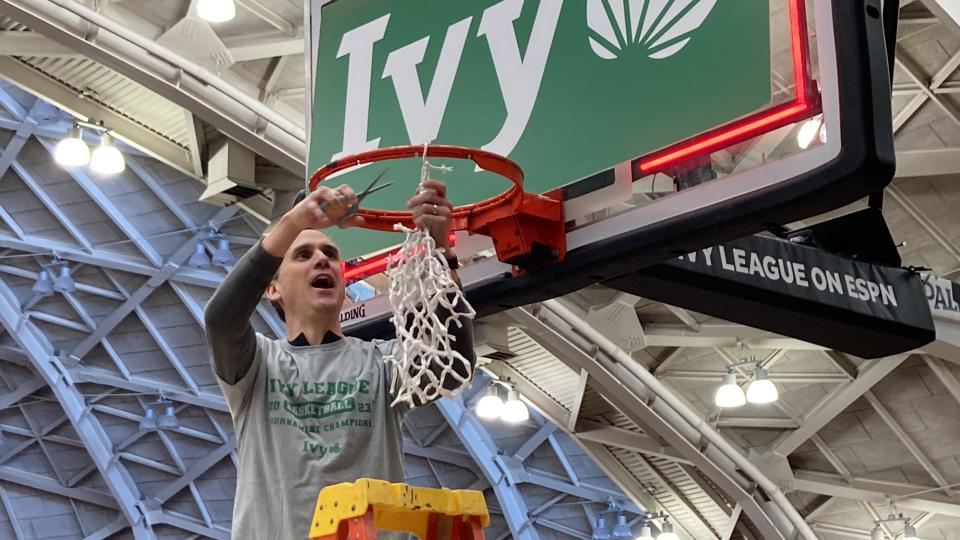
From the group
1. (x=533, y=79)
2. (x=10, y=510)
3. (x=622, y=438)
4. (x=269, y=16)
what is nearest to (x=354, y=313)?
(x=533, y=79)

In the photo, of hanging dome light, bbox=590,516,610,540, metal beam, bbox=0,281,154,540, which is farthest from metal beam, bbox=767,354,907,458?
metal beam, bbox=0,281,154,540

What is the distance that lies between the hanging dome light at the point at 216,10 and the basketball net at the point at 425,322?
19.0ft

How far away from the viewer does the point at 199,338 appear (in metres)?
24.8

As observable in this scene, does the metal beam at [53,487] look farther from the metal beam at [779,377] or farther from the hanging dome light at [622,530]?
the metal beam at [779,377]

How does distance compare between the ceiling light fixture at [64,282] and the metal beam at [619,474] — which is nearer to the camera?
the metal beam at [619,474]

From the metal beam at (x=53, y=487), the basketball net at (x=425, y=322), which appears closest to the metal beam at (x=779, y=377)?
the basketball net at (x=425, y=322)

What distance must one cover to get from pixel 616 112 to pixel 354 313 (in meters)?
2.03

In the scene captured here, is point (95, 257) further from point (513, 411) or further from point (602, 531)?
point (602, 531)

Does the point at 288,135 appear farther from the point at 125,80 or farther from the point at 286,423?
the point at 286,423

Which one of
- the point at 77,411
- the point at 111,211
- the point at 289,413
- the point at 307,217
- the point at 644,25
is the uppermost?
the point at 111,211

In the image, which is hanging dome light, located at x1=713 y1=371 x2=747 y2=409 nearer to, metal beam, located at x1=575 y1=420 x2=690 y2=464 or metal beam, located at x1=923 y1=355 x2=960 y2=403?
metal beam, located at x1=923 y1=355 x2=960 y2=403

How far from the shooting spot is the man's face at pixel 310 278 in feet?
13.8

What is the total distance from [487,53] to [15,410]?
24356 mm

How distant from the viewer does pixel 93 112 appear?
12.9 m
